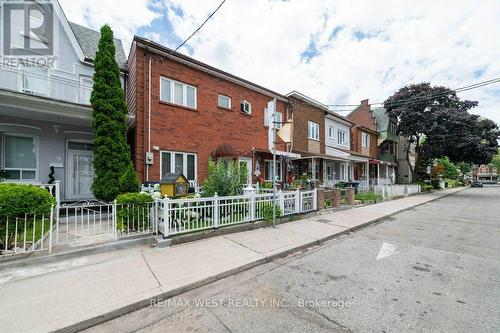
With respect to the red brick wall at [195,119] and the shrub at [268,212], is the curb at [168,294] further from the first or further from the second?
the red brick wall at [195,119]

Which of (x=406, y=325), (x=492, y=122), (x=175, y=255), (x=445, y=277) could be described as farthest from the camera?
(x=492, y=122)

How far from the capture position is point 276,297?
345cm

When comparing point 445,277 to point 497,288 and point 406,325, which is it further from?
point 406,325

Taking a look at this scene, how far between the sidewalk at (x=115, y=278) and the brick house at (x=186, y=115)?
4.88 metres

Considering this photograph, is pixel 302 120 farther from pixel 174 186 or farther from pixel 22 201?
pixel 22 201

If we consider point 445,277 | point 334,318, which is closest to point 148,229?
point 334,318

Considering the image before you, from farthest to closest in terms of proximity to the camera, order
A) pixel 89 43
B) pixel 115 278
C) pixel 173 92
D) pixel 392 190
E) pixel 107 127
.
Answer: pixel 392 190 < pixel 89 43 < pixel 173 92 < pixel 107 127 < pixel 115 278

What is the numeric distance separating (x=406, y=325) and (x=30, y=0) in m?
16.1

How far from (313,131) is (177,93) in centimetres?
1122

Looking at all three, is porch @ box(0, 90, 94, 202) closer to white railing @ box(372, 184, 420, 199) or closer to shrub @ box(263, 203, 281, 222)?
shrub @ box(263, 203, 281, 222)

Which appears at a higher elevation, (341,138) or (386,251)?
(341,138)

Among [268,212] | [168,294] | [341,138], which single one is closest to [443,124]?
[341,138]

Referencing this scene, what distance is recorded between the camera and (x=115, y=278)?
3855 mm

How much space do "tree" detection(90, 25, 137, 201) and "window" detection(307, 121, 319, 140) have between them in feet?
42.3
